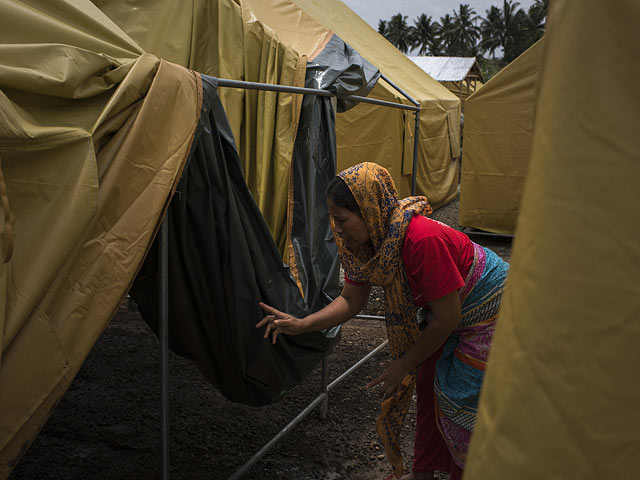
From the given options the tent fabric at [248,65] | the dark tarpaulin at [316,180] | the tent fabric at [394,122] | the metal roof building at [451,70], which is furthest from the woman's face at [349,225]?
the metal roof building at [451,70]

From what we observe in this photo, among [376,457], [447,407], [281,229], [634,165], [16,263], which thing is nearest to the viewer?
[634,165]

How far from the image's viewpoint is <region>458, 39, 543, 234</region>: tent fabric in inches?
293

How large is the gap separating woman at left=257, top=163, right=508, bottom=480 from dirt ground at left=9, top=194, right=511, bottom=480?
88 centimetres

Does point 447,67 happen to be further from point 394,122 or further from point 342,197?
point 342,197

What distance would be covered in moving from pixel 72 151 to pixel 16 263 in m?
0.33

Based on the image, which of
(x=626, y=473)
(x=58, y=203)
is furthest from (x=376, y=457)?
(x=626, y=473)

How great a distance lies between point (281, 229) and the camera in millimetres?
2877

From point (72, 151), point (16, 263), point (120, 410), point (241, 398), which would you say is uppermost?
point (72, 151)

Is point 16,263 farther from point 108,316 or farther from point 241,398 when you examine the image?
point 241,398

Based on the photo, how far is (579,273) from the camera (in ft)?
1.38

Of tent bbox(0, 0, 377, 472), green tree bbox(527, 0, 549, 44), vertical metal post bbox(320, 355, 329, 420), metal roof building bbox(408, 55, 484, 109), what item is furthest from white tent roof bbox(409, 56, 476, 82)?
green tree bbox(527, 0, 549, 44)

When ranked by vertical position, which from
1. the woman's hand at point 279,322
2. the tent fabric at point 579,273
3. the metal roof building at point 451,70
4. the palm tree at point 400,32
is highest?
the palm tree at point 400,32

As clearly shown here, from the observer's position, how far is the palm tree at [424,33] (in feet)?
195

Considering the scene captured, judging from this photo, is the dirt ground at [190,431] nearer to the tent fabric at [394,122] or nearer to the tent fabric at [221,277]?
the tent fabric at [221,277]
